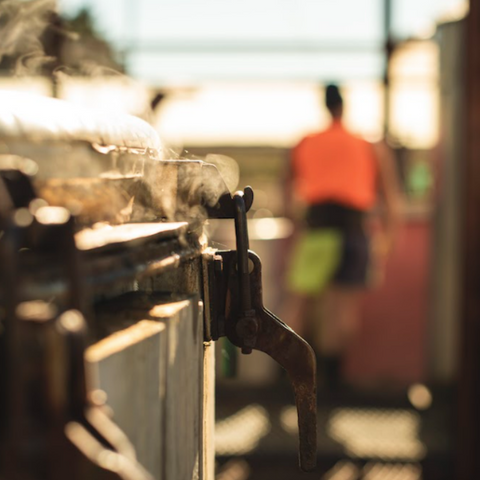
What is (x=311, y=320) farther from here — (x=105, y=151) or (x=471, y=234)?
(x=105, y=151)

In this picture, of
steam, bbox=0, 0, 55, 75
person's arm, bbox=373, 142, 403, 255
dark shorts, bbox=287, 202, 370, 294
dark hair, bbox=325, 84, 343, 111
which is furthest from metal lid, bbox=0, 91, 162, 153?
person's arm, bbox=373, 142, 403, 255

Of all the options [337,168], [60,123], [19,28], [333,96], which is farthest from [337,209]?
[60,123]

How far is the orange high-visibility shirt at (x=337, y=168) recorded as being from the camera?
194 inches

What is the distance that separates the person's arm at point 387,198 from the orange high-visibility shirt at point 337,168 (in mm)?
46

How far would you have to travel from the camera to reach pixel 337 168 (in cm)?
491

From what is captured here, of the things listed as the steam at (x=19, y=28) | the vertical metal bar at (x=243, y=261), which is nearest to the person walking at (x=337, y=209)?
the steam at (x=19, y=28)

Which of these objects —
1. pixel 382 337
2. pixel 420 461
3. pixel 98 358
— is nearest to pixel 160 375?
pixel 98 358

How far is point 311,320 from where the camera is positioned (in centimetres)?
526

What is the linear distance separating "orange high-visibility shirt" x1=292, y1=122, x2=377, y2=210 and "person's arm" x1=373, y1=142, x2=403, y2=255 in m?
0.05

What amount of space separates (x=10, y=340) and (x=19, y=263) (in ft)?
0.26

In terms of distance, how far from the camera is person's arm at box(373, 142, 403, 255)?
5.07m

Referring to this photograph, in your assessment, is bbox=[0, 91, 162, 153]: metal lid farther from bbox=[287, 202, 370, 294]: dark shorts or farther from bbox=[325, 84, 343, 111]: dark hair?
bbox=[325, 84, 343, 111]: dark hair

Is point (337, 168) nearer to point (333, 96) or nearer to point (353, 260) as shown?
point (333, 96)

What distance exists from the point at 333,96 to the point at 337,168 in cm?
41
